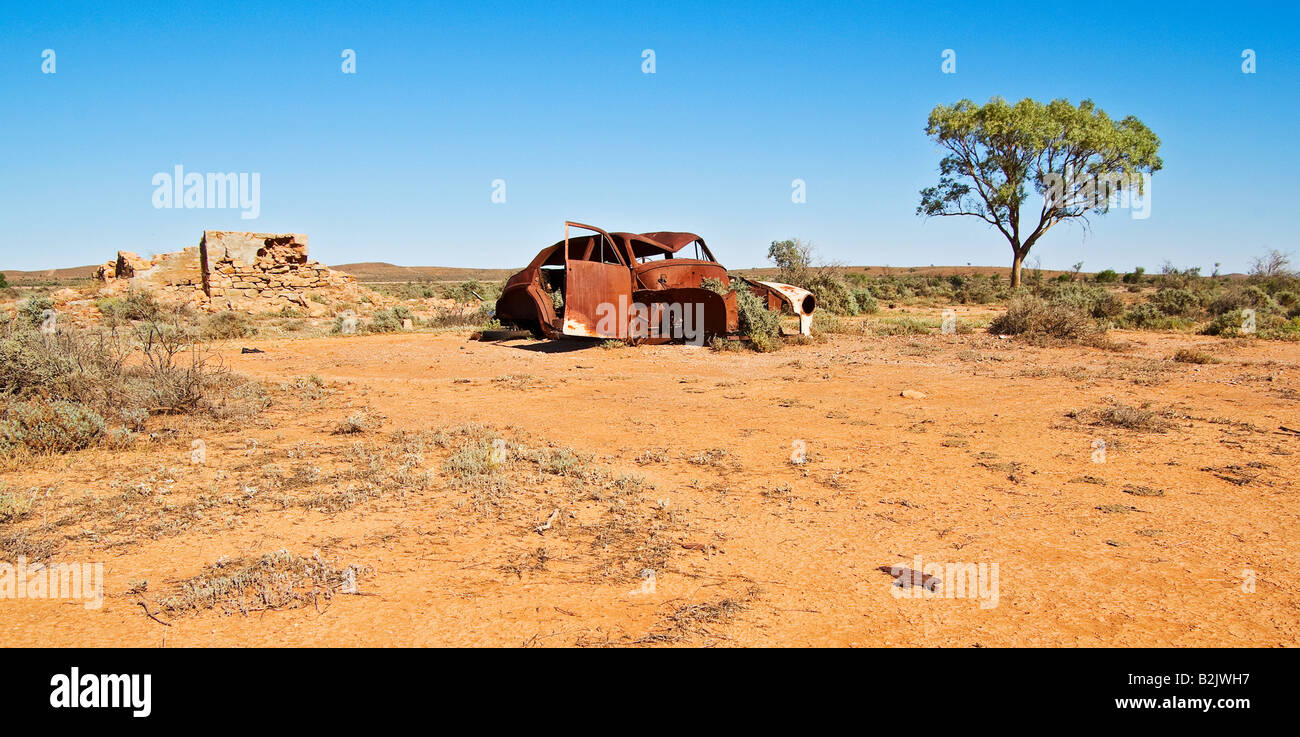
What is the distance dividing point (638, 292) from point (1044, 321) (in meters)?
7.09

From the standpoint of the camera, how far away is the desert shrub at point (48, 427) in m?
5.09

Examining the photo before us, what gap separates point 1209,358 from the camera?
946cm

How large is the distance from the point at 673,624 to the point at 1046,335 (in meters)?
11.3

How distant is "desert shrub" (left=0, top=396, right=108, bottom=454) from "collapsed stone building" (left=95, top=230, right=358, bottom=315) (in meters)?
16.1

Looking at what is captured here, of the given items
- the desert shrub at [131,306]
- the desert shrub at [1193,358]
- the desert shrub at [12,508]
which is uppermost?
the desert shrub at [131,306]

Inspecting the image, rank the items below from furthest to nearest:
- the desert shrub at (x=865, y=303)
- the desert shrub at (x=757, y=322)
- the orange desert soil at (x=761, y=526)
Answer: the desert shrub at (x=865, y=303) → the desert shrub at (x=757, y=322) → the orange desert soil at (x=761, y=526)

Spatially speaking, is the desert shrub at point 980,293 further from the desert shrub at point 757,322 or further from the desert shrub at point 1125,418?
the desert shrub at point 1125,418

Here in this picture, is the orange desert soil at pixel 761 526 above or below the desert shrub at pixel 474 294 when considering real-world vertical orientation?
below

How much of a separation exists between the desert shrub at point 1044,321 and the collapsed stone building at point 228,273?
18.5m

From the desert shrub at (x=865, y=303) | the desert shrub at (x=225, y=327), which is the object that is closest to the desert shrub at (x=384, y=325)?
the desert shrub at (x=225, y=327)

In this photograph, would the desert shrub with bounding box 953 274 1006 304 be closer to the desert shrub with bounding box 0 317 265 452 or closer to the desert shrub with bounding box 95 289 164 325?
the desert shrub with bounding box 0 317 265 452
